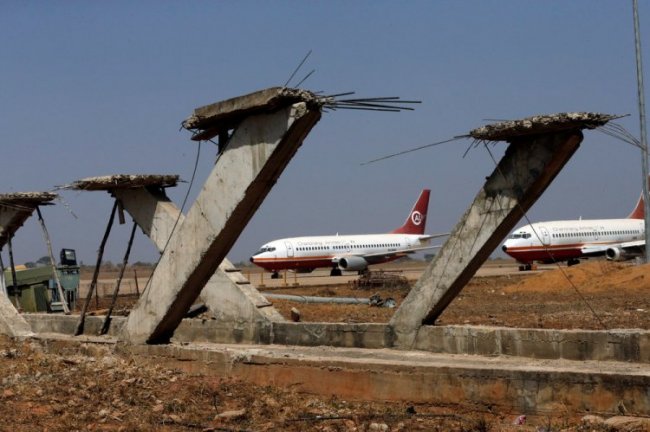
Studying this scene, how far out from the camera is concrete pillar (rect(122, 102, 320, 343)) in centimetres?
955

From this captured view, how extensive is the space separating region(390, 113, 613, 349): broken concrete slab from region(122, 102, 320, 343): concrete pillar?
242 centimetres

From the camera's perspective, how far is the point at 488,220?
11.0 m

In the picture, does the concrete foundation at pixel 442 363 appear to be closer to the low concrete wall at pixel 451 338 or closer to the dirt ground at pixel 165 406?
the low concrete wall at pixel 451 338

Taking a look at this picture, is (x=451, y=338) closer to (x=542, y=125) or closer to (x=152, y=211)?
(x=542, y=125)

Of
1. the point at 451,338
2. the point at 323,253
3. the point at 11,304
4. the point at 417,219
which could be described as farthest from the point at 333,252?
the point at 451,338

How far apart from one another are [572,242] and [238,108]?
41.3m

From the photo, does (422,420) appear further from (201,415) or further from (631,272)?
(631,272)

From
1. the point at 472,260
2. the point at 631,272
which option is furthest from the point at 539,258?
the point at 472,260

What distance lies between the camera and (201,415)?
833cm

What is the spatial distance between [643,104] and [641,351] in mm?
21872

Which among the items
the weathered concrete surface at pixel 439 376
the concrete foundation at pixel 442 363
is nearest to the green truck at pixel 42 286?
the concrete foundation at pixel 442 363

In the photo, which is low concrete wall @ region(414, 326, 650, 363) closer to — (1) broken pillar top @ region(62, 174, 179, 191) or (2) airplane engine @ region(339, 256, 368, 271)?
(1) broken pillar top @ region(62, 174, 179, 191)

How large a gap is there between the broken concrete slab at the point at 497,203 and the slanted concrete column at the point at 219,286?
7.80 ft

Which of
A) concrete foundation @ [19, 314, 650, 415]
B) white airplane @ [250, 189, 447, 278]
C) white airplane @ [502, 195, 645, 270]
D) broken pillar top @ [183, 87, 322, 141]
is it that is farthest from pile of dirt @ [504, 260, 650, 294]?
broken pillar top @ [183, 87, 322, 141]
